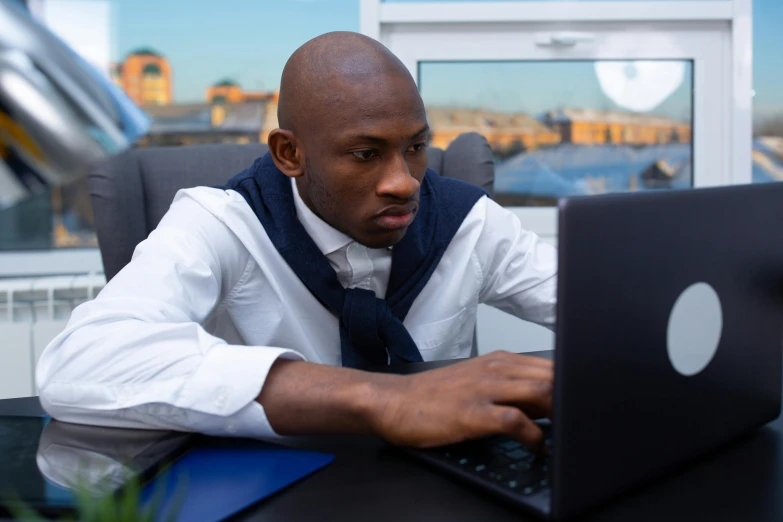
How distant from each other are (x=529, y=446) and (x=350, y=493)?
141mm

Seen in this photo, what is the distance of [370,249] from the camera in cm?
112

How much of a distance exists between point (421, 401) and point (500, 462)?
8cm

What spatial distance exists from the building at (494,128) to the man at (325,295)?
769 mm

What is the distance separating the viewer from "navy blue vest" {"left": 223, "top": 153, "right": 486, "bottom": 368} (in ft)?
3.35

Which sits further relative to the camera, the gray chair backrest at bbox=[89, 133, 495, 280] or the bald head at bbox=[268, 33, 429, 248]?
the gray chair backrest at bbox=[89, 133, 495, 280]

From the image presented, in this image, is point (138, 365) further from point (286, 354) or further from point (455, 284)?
point (455, 284)

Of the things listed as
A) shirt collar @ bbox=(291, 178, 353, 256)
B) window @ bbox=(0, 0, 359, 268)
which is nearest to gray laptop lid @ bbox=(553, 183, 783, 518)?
shirt collar @ bbox=(291, 178, 353, 256)

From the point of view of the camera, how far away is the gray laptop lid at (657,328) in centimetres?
→ 45

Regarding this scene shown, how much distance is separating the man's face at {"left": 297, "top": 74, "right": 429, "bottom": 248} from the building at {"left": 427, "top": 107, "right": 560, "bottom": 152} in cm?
102

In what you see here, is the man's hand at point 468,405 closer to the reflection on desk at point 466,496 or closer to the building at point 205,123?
the reflection on desk at point 466,496

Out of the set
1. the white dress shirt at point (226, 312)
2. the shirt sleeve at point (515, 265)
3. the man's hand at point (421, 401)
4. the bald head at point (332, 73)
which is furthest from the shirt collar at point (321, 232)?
the man's hand at point (421, 401)

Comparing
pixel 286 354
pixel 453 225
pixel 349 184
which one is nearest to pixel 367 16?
pixel 453 225

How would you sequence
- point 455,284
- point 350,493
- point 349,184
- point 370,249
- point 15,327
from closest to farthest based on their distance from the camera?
1. point 350,493
2. point 349,184
3. point 370,249
4. point 455,284
5. point 15,327

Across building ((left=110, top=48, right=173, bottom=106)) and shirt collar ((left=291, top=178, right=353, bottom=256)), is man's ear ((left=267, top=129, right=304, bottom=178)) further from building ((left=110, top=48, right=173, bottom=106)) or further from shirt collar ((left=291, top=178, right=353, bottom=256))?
building ((left=110, top=48, right=173, bottom=106))
